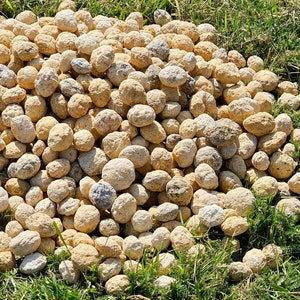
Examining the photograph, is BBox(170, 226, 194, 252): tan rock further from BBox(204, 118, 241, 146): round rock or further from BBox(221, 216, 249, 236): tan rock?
BBox(204, 118, 241, 146): round rock

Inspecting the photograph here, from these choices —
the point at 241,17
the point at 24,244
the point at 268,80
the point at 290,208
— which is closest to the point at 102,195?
the point at 24,244

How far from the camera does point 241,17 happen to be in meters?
4.13

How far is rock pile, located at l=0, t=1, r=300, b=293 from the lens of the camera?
2758 millimetres

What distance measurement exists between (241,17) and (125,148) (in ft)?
5.42

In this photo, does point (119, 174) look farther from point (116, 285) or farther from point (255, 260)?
point (255, 260)

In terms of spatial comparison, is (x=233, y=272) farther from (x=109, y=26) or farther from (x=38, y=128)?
(x=109, y=26)

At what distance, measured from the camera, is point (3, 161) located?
10.1 ft

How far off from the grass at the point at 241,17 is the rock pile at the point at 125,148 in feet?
1.33

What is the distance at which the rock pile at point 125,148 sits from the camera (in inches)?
109

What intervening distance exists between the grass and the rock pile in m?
0.40

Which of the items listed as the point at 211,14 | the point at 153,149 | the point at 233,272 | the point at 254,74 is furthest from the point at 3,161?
the point at 211,14

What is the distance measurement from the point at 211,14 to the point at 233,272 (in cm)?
212

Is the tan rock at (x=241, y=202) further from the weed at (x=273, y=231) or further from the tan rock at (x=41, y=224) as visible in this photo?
the tan rock at (x=41, y=224)

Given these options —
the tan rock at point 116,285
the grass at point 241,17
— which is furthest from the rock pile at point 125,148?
the grass at point 241,17
